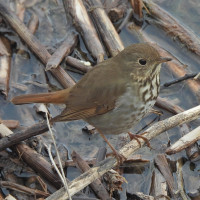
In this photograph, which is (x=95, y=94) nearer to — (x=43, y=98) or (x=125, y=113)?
(x=125, y=113)

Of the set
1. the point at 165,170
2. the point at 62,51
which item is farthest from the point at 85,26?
the point at 165,170

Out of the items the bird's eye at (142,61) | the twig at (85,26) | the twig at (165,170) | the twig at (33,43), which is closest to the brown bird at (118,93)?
the bird's eye at (142,61)

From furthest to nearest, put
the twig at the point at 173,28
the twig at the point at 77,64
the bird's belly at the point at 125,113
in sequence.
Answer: the twig at the point at 173,28 < the twig at the point at 77,64 < the bird's belly at the point at 125,113

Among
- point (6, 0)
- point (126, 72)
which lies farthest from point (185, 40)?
Answer: point (6, 0)

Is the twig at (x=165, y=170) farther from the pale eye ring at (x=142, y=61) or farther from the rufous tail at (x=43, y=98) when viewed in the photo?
the rufous tail at (x=43, y=98)

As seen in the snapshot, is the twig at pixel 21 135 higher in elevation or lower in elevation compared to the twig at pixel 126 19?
lower

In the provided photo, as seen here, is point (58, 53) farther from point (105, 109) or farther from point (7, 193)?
point (7, 193)

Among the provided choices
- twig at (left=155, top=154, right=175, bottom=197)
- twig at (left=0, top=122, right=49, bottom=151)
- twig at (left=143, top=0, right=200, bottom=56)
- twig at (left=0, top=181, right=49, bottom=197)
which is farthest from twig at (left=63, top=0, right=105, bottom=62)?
twig at (left=0, top=181, right=49, bottom=197)
